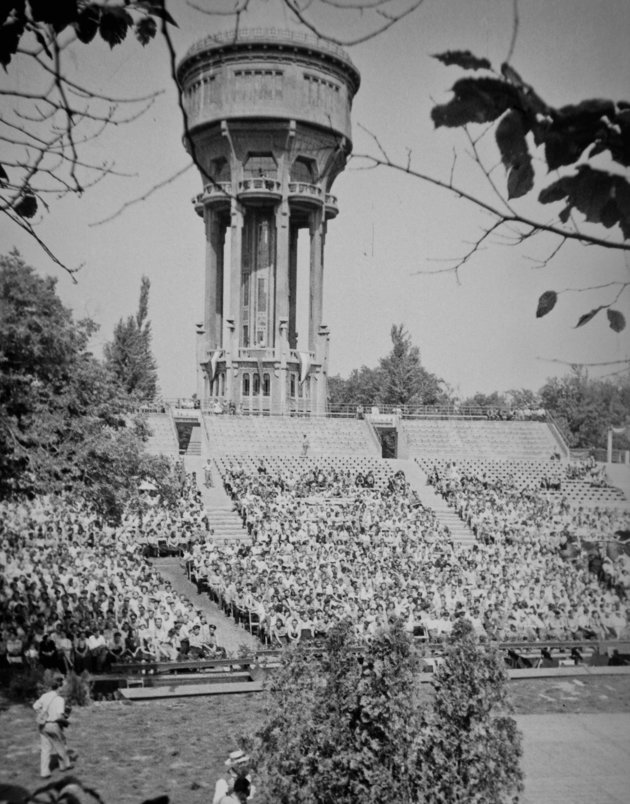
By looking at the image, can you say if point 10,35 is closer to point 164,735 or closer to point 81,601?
point 164,735

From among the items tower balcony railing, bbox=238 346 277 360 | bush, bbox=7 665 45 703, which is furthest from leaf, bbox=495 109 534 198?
tower balcony railing, bbox=238 346 277 360

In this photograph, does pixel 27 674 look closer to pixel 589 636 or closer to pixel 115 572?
pixel 115 572

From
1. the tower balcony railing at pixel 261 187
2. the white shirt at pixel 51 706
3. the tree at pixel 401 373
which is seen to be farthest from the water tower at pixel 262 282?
the white shirt at pixel 51 706

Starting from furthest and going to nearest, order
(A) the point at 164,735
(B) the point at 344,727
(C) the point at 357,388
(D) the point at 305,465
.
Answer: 1. (C) the point at 357,388
2. (D) the point at 305,465
3. (A) the point at 164,735
4. (B) the point at 344,727

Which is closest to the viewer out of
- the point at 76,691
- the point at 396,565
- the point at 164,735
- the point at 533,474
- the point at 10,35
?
the point at 10,35

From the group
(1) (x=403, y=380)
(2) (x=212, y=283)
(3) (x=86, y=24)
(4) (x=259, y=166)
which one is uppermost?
(4) (x=259, y=166)

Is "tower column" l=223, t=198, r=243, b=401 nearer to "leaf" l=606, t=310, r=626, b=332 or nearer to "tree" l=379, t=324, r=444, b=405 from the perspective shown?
"tree" l=379, t=324, r=444, b=405

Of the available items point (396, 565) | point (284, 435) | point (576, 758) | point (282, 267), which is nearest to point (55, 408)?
point (396, 565)

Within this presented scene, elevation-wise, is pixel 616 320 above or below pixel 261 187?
below
